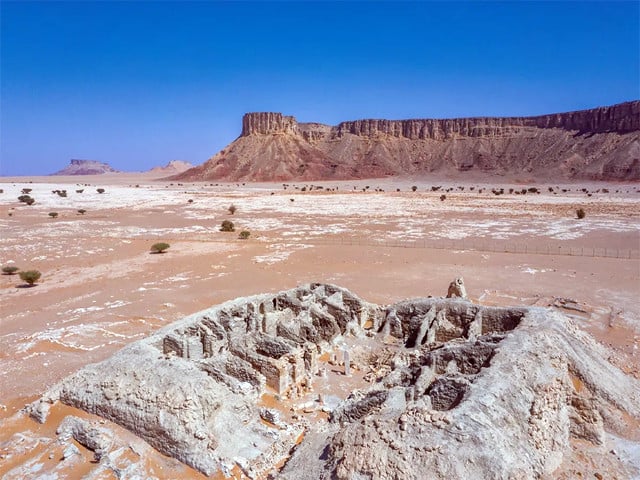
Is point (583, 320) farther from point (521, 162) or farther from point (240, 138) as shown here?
point (240, 138)

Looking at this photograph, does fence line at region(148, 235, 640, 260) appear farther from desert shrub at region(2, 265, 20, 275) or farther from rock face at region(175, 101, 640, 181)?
rock face at region(175, 101, 640, 181)

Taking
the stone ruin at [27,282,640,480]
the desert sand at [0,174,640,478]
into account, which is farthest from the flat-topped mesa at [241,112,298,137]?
the stone ruin at [27,282,640,480]

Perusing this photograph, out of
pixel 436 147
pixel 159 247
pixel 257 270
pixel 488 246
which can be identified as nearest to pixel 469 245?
pixel 488 246

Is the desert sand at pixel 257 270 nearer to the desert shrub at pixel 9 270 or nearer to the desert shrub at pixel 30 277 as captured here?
the desert shrub at pixel 9 270

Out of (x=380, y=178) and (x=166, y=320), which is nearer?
(x=166, y=320)

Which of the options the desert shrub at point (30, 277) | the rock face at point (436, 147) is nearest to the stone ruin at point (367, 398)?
the desert shrub at point (30, 277)

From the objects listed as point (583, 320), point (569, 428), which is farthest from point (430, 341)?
point (583, 320)
